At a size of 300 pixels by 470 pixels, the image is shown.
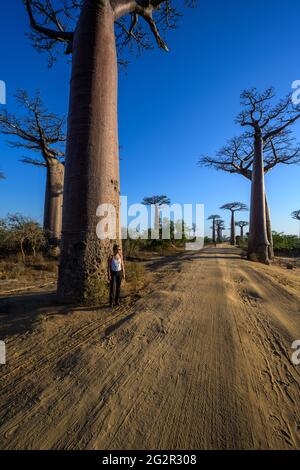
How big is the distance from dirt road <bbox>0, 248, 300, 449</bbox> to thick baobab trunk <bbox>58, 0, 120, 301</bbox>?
23.5 inches

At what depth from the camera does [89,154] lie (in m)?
3.22

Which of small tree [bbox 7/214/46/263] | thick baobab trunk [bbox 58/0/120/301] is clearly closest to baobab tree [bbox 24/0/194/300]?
thick baobab trunk [bbox 58/0/120/301]

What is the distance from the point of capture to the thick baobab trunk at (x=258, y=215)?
9.11m

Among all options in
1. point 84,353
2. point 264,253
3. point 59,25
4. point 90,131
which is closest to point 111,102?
point 90,131

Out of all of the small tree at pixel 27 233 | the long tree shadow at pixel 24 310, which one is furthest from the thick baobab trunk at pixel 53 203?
the long tree shadow at pixel 24 310

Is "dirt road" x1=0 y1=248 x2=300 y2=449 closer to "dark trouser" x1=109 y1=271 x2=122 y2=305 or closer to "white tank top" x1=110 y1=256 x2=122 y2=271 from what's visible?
"dark trouser" x1=109 y1=271 x2=122 y2=305

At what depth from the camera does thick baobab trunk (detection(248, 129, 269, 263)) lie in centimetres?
911

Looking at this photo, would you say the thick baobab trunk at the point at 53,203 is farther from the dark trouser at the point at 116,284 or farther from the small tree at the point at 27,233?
the dark trouser at the point at 116,284

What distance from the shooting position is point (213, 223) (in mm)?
48094

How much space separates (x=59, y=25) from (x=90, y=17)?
1836mm

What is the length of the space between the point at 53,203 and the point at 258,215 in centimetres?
883

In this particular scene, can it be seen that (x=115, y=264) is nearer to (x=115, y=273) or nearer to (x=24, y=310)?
(x=115, y=273)

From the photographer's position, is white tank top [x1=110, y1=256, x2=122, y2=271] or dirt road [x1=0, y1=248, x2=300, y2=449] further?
white tank top [x1=110, y1=256, x2=122, y2=271]

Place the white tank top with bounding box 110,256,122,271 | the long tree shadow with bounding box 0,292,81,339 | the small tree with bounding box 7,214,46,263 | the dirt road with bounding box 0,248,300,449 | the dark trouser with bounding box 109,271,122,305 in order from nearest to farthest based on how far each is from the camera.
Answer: the dirt road with bounding box 0,248,300,449, the long tree shadow with bounding box 0,292,81,339, the dark trouser with bounding box 109,271,122,305, the white tank top with bounding box 110,256,122,271, the small tree with bounding box 7,214,46,263
